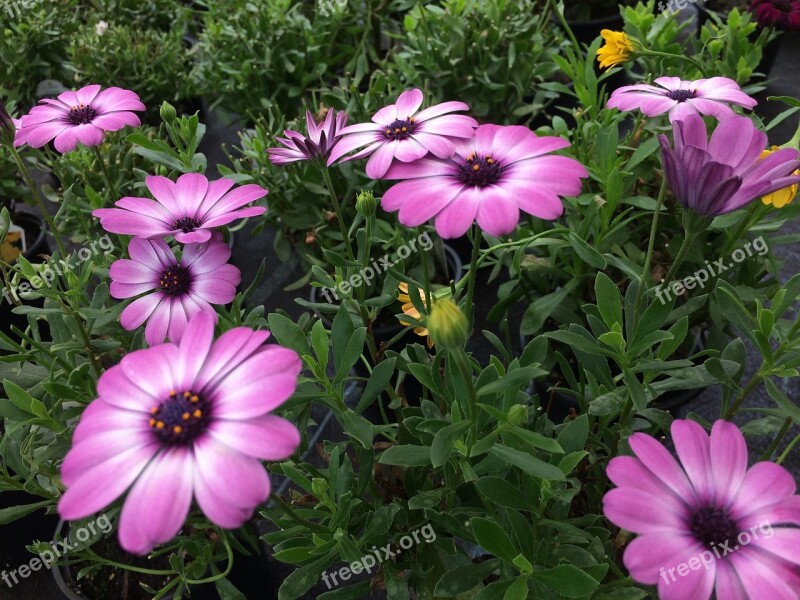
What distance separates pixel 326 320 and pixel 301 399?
0.59 m

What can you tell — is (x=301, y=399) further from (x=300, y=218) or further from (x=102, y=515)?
(x=300, y=218)

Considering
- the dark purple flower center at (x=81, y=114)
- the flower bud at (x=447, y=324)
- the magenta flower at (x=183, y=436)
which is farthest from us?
the dark purple flower center at (x=81, y=114)

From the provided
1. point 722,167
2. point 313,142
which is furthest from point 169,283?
point 722,167

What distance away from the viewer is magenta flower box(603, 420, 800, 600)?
478mm

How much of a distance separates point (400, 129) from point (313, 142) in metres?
0.11

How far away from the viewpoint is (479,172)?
64 cm

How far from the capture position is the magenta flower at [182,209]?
0.70m

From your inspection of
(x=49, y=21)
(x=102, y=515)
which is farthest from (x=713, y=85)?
(x=49, y=21)
